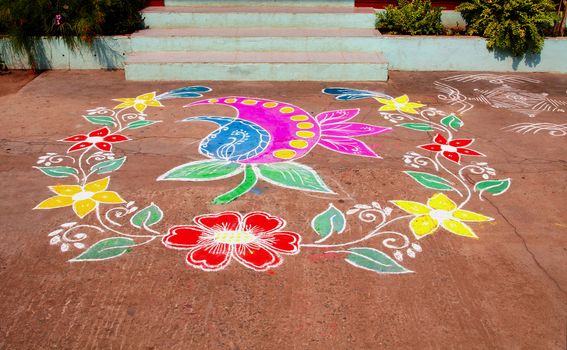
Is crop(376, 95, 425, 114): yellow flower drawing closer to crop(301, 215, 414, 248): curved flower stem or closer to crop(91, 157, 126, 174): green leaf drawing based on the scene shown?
crop(301, 215, 414, 248): curved flower stem

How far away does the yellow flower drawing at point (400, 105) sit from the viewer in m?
5.98

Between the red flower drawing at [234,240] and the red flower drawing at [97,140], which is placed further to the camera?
the red flower drawing at [97,140]

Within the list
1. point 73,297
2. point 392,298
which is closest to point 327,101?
point 392,298

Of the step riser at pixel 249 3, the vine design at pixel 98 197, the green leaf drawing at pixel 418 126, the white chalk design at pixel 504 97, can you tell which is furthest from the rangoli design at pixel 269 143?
the step riser at pixel 249 3

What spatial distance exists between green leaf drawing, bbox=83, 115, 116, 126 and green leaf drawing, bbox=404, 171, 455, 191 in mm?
3320

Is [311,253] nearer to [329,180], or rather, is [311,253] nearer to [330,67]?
[329,180]

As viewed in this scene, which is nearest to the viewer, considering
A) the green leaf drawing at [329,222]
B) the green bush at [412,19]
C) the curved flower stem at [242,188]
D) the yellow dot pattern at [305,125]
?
the green leaf drawing at [329,222]

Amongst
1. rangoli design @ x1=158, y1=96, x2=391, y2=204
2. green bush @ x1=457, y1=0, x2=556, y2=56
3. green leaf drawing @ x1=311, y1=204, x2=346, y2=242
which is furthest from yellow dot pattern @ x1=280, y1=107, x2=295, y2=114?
green bush @ x1=457, y1=0, x2=556, y2=56

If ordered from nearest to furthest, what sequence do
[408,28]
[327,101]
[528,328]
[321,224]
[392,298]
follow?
1. [528,328]
2. [392,298]
3. [321,224]
4. [327,101]
5. [408,28]

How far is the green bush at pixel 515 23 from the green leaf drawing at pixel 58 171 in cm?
607

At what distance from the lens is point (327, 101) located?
20.4ft

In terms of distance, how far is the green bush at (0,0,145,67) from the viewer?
6.69m

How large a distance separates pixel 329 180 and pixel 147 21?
4.91 m

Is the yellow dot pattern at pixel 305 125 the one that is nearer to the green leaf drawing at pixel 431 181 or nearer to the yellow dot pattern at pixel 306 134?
the yellow dot pattern at pixel 306 134
